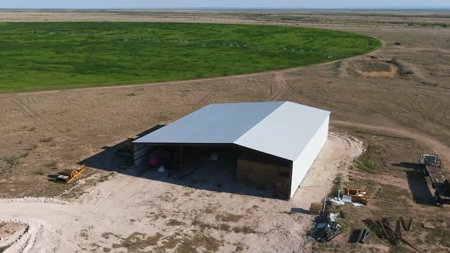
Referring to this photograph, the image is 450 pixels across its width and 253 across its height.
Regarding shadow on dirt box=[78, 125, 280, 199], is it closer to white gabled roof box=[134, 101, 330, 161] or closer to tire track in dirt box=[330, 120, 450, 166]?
white gabled roof box=[134, 101, 330, 161]

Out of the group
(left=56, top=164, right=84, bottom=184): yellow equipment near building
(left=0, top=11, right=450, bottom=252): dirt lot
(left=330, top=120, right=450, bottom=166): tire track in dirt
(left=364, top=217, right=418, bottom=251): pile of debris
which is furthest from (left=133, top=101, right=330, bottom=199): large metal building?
(left=330, top=120, right=450, bottom=166): tire track in dirt

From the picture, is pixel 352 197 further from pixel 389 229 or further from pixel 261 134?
pixel 261 134

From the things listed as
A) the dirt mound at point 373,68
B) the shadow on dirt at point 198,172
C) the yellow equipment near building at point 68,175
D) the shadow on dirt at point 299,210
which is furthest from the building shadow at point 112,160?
the dirt mound at point 373,68

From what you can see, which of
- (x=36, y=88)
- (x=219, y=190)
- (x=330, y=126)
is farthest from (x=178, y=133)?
(x=36, y=88)

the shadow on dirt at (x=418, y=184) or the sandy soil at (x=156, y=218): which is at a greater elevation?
the shadow on dirt at (x=418, y=184)

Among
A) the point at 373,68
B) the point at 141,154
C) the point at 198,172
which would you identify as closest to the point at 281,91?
the point at 373,68

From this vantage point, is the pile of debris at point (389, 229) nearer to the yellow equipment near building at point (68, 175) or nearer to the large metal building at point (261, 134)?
the large metal building at point (261, 134)

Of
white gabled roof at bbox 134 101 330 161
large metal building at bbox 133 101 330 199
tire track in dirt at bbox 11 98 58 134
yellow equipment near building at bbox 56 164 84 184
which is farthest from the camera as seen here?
tire track in dirt at bbox 11 98 58 134

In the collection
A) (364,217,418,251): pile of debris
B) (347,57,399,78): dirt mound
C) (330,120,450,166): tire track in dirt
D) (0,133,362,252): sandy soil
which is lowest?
(0,133,362,252): sandy soil

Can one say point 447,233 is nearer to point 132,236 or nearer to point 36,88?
point 132,236
